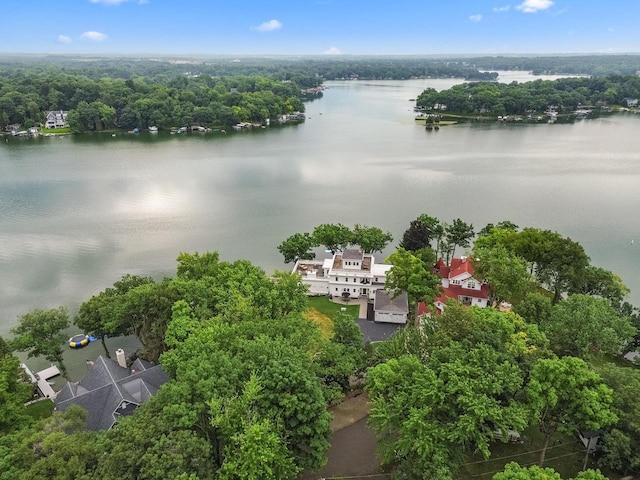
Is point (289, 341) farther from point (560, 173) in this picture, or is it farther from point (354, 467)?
point (560, 173)

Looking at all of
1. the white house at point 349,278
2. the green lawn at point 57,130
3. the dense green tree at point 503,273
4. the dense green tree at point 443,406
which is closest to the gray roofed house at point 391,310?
the white house at point 349,278

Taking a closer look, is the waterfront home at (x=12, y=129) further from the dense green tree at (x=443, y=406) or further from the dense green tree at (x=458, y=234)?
the dense green tree at (x=443, y=406)

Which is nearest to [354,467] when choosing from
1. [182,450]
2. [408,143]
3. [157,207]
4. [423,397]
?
[423,397]

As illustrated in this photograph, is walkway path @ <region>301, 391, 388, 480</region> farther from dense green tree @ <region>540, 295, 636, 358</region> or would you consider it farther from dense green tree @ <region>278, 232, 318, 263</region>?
dense green tree @ <region>278, 232, 318, 263</region>

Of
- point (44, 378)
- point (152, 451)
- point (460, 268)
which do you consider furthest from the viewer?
point (460, 268)

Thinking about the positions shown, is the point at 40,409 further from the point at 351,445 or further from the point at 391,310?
the point at 391,310

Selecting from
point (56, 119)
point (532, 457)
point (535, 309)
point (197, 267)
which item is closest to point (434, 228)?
point (535, 309)
